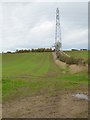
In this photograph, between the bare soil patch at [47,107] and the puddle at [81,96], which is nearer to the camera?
the bare soil patch at [47,107]

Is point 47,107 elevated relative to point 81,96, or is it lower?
elevated

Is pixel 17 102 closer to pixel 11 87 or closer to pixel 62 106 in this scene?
pixel 62 106

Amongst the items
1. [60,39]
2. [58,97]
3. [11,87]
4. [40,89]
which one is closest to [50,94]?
[58,97]

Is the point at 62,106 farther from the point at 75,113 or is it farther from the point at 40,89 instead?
the point at 40,89

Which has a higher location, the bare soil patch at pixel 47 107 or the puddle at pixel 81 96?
the bare soil patch at pixel 47 107

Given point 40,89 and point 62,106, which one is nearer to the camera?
point 62,106

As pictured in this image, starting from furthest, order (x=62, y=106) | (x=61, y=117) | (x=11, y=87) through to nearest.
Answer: (x=11, y=87), (x=62, y=106), (x=61, y=117)

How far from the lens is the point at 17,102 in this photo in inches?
579

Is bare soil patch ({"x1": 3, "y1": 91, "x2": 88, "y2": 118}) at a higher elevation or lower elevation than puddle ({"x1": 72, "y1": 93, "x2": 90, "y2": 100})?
higher

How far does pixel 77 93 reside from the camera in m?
17.0

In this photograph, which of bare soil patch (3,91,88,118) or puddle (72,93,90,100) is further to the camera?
puddle (72,93,90,100)

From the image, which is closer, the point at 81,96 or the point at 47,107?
the point at 47,107

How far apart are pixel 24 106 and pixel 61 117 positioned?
2.75 metres

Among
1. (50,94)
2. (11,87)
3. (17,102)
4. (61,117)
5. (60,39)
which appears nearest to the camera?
(61,117)
